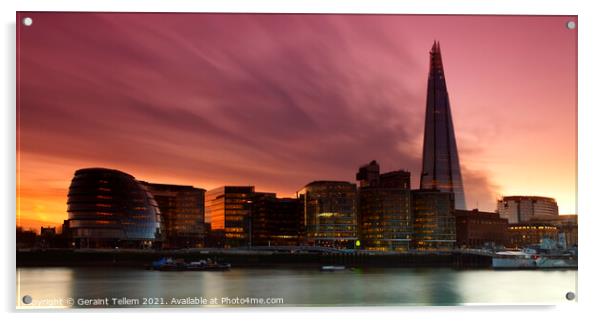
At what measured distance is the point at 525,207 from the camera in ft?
32.0

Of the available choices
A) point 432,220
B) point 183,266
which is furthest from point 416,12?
point 432,220

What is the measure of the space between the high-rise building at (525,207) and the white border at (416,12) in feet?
4.02

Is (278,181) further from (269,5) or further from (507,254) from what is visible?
(507,254)

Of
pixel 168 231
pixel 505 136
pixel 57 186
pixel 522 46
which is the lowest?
pixel 168 231

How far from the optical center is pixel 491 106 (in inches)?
289

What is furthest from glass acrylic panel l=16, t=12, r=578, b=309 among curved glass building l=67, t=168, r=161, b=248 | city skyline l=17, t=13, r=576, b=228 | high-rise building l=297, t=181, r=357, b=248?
curved glass building l=67, t=168, r=161, b=248

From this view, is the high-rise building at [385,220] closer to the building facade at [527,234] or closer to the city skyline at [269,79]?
the building facade at [527,234]

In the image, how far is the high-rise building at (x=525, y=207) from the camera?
8068 millimetres

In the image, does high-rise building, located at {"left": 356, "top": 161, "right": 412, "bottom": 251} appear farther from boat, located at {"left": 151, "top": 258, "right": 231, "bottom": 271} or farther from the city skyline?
the city skyline

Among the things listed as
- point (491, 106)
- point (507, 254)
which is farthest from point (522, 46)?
point (507, 254)

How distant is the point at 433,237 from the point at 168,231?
9.98 m

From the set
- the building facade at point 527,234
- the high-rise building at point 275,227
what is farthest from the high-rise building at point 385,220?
the building facade at point 527,234

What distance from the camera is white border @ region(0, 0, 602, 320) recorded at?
6215 millimetres

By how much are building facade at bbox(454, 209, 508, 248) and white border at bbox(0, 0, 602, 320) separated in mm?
4881
